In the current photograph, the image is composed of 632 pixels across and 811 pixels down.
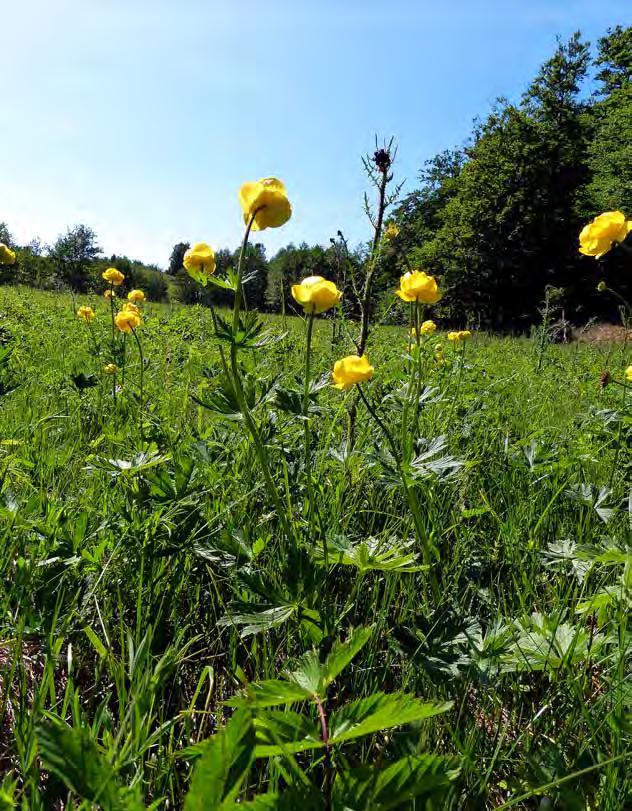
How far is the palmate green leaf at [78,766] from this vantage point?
42cm

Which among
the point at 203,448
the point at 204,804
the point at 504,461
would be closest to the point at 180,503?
the point at 203,448

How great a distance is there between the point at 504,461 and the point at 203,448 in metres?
1.06

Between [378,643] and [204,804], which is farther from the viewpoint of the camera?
[378,643]

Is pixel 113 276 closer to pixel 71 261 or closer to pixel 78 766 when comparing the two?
pixel 78 766

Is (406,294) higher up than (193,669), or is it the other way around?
(406,294)

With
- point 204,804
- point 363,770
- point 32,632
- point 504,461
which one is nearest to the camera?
point 204,804

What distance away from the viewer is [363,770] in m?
0.52

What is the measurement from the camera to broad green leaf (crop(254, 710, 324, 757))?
518mm

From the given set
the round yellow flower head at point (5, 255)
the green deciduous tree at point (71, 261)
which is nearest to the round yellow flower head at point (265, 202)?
the round yellow flower head at point (5, 255)

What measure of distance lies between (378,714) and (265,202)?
741mm

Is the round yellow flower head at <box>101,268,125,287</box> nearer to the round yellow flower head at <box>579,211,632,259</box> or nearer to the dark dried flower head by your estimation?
the dark dried flower head

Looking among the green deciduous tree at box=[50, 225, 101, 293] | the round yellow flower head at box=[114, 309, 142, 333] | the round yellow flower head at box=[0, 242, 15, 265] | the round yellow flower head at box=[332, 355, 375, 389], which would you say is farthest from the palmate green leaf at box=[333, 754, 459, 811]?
the green deciduous tree at box=[50, 225, 101, 293]

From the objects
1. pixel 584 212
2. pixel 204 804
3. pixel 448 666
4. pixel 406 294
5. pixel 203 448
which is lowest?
pixel 448 666

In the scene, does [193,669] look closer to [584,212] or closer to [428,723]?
[428,723]
